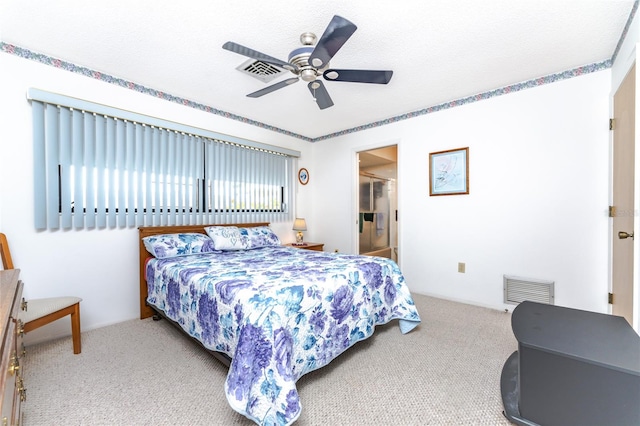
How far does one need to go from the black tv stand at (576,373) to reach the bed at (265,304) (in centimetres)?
98

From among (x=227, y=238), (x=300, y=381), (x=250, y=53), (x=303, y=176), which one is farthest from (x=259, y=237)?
(x=250, y=53)

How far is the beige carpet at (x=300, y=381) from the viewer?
4.71 ft

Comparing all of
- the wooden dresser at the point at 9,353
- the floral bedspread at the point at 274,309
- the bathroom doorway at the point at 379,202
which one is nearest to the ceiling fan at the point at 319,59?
the floral bedspread at the point at 274,309

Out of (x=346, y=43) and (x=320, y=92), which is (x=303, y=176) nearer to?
(x=320, y=92)

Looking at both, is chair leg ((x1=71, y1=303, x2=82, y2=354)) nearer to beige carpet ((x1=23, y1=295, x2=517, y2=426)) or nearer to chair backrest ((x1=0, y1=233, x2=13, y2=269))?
beige carpet ((x1=23, y1=295, x2=517, y2=426))

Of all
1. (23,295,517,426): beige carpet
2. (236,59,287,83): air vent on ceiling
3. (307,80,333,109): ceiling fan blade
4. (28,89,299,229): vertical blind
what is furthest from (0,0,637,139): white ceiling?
(23,295,517,426): beige carpet

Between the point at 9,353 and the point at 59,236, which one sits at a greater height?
the point at 59,236

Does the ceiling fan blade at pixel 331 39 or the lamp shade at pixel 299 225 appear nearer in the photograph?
the ceiling fan blade at pixel 331 39

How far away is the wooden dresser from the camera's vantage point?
0.78 meters

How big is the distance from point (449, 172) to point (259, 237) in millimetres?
2450

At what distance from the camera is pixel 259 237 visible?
3395 mm

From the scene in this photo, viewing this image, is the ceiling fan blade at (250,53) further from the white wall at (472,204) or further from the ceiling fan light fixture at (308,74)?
the white wall at (472,204)

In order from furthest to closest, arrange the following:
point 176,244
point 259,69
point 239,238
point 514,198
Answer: point 239,238
point 514,198
point 176,244
point 259,69

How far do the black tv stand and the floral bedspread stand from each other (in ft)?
3.18
